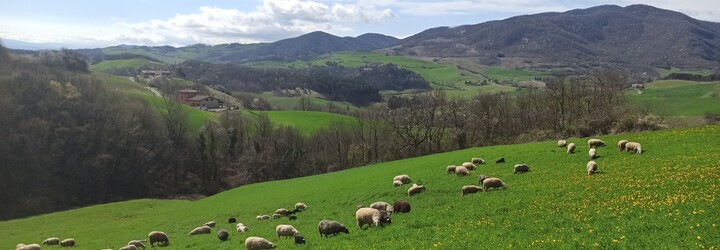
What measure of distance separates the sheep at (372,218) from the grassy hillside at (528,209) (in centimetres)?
56

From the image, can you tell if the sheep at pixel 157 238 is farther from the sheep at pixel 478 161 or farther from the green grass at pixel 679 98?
the green grass at pixel 679 98

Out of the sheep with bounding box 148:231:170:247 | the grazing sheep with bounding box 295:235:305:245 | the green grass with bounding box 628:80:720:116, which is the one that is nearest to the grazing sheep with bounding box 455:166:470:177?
the grazing sheep with bounding box 295:235:305:245

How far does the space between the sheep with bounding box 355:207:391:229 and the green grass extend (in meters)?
88.4

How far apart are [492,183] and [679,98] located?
141 meters

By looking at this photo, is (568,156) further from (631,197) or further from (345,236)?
(345,236)

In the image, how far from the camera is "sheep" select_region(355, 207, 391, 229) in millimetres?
23031

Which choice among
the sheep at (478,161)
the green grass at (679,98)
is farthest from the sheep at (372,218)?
the green grass at (679,98)

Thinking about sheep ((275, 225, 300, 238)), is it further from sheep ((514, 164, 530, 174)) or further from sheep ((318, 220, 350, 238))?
sheep ((514, 164, 530, 174))

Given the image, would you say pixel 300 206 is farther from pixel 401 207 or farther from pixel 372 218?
pixel 372 218

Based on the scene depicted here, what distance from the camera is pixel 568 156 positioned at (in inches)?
1419

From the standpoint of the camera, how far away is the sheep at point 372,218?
75.6ft

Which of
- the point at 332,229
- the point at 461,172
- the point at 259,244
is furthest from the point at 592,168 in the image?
the point at 259,244

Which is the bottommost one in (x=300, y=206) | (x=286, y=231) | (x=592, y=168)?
(x=300, y=206)

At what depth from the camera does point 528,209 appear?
70.5 feet
